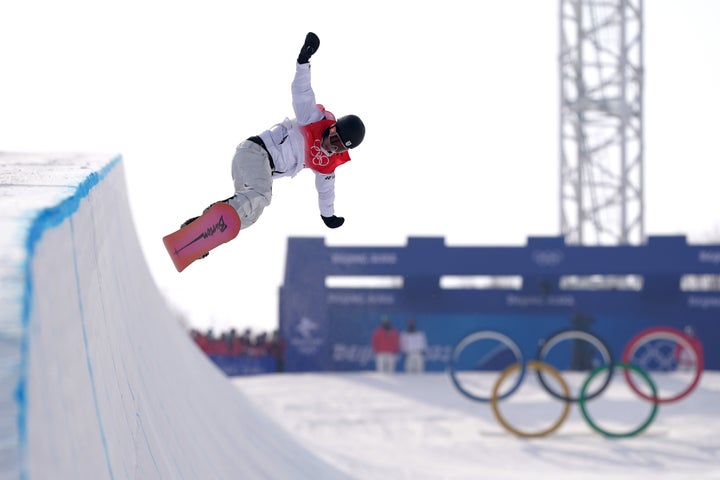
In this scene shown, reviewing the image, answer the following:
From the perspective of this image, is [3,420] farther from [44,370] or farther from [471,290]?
[471,290]

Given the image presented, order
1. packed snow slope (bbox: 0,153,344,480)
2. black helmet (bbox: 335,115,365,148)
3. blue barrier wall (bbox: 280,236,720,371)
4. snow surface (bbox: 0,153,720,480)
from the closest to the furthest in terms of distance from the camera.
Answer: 1. packed snow slope (bbox: 0,153,344,480)
2. snow surface (bbox: 0,153,720,480)
3. black helmet (bbox: 335,115,365,148)
4. blue barrier wall (bbox: 280,236,720,371)

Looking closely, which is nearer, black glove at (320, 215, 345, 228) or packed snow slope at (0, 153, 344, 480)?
packed snow slope at (0, 153, 344, 480)

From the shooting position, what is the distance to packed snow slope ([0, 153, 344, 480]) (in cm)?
177

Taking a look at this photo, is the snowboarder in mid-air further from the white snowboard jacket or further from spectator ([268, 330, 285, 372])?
spectator ([268, 330, 285, 372])

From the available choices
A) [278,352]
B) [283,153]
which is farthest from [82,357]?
[278,352]

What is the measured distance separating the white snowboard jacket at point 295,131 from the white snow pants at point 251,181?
71 mm

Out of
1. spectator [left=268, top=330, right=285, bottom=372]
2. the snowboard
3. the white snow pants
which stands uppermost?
the white snow pants

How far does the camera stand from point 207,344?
76.6 ft

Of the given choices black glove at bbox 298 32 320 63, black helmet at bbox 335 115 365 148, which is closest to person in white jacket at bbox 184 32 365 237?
black glove at bbox 298 32 320 63

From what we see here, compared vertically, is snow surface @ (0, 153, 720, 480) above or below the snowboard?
below

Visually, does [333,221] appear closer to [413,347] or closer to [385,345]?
[385,345]

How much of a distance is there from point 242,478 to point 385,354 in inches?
678

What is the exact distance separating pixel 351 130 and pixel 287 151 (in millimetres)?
528

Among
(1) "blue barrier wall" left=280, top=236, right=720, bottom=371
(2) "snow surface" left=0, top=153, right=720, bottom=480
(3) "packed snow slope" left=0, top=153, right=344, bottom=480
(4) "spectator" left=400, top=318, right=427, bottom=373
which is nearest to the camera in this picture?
(3) "packed snow slope" left=0, top=153, right=344, bottom=480
